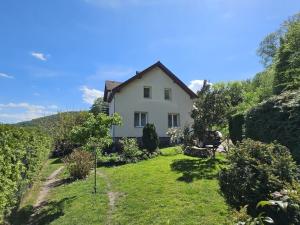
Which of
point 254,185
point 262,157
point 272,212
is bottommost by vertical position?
point 272,212

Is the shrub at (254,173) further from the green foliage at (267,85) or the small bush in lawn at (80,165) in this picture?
the green foliage at (267,85)

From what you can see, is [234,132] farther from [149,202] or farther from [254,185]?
[254,185]

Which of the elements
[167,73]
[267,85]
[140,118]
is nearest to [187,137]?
[140,118]

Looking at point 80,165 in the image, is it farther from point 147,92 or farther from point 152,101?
point 147,92

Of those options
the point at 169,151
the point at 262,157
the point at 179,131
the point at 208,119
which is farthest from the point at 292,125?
the point at 169,151

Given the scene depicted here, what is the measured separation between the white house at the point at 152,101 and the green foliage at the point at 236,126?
29.1 feet

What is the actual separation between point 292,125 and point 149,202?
466 cm

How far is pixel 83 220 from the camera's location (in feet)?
30.4

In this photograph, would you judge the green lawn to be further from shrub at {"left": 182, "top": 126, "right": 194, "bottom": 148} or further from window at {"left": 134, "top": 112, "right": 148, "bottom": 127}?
window at {"left": 134, "top": 112, "right": 148, "bottom": 127}

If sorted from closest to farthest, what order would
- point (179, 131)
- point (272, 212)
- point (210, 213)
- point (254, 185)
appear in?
point (272, 212) → point (254, 185) → point (210, 213) → point (179, 131)

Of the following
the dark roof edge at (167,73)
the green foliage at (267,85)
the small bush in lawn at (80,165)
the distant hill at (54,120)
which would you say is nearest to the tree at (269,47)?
the green foliage at (267,85)

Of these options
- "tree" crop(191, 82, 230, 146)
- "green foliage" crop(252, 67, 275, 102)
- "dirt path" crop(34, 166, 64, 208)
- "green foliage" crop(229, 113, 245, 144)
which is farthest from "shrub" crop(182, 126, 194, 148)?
"green foliage" crop(252, 67, 275, 102)

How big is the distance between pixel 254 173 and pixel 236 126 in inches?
524

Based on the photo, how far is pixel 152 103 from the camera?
29.7 m
